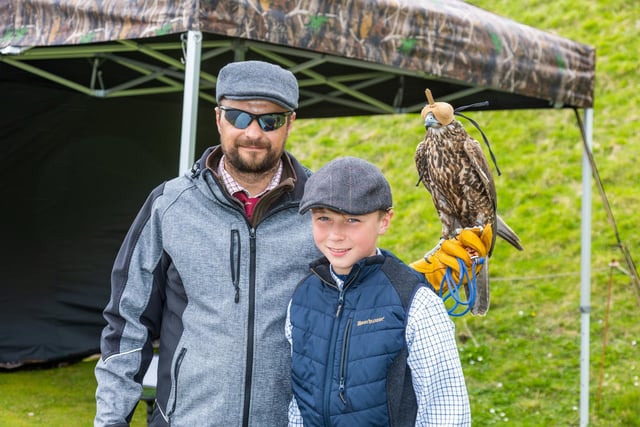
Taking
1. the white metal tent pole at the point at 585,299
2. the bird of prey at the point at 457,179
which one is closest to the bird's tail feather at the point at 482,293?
the bird of prey at the point at 457,179

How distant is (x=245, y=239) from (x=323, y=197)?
28 cm

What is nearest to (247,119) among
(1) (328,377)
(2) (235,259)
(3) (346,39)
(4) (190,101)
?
(2) (235,259)

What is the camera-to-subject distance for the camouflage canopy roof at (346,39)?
294 cm

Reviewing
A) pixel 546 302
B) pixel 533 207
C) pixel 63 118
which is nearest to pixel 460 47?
pixel 63 118

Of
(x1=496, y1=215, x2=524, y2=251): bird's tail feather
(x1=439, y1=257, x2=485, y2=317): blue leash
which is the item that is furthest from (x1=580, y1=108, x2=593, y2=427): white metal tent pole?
(x1=439, y1=257, x2=485, y2=317): blue leash

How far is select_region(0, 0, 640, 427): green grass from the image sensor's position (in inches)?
201

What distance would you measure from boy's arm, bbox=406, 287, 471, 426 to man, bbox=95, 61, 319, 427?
1.13 ft

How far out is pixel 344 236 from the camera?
67.4 inches

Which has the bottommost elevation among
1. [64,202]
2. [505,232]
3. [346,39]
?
[64,202]

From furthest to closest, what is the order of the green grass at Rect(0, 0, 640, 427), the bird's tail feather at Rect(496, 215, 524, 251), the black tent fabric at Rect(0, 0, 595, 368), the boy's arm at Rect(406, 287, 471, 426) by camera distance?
1. the green grass at Rect(0, 0, 640, 427)
2. the black tent fabric at Rect(0, 0, 595, 368)
3. the bird's tail feather at Rect(496, 215, 524, 251)
4. the boy's arm at Rect(406, 287, 471, 426)

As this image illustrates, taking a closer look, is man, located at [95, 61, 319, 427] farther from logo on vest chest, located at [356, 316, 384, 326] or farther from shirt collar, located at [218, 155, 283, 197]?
logo on vest chest, located at [356, 316, 384, 326]

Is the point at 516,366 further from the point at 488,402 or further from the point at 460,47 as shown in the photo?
the point at 460,47

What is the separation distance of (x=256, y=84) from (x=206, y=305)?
0.54m

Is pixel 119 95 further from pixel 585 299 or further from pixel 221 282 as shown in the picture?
pixel 221 282
